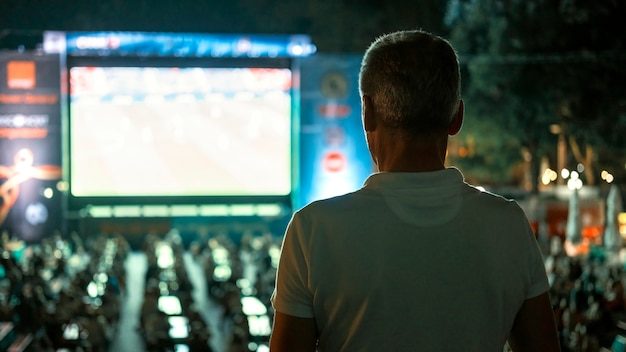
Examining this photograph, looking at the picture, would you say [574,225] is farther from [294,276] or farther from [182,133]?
[294,276]

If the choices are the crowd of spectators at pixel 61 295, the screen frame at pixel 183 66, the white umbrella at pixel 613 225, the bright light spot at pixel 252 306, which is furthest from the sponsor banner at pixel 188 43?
the bright light spot at pixel 252 306

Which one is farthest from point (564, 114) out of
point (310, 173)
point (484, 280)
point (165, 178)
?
point (484, 280)

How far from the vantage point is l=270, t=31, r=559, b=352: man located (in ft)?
4.56

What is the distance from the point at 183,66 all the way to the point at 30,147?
155 inches

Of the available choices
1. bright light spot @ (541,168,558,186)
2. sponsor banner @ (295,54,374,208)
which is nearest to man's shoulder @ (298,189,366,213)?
sponsor banner @ (295,54,374,208)

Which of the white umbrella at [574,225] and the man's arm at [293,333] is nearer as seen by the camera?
the man's arm at [293,333]

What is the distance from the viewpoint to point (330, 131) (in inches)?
850

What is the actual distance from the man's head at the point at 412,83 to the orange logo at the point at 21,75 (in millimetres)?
20707

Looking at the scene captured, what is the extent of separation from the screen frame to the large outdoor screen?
84mm

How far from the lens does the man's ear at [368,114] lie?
1.48 meters

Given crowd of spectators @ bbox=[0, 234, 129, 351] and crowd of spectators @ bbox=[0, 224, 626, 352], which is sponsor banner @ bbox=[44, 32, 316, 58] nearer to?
crowd of spectators @ bbox=[0, 234, 129, 351]

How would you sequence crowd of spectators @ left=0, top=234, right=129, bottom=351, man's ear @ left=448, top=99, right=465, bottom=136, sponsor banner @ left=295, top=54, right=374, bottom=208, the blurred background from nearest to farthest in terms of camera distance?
1. man's ear @ left=448, top=99, right=465, bottom=136
2. crowd of spectators @ left=0, top=234, right=129, bottom=351
3. the blurred background
4. sponsor banner @ left=295, top=54, right=374, bottom=208

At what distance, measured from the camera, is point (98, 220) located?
2238 centimetres

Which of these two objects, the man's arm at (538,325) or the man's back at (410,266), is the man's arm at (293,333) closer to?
the man's back at (410,266)
